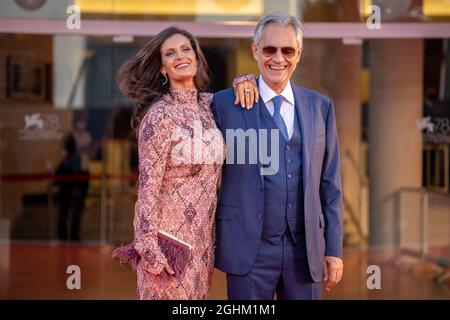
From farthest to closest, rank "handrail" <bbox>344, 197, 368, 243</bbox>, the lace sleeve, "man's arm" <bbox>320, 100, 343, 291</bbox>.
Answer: "handrail" <bbox>344, 197, 368, 243</bbox>
"man's arm" <bbox>320, 100, 343, 291</bbox>
the lace sleeve

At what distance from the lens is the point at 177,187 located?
3.76m

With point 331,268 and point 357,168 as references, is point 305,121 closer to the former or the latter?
point 331,268

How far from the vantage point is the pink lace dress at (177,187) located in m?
3.70

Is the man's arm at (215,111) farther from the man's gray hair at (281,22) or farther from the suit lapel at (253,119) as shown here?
the man's gray hair at (281,22)

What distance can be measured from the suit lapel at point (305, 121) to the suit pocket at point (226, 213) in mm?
307

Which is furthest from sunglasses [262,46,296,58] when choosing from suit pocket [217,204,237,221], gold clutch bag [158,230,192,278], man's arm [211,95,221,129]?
gold clutch bag [158,230,192,278]

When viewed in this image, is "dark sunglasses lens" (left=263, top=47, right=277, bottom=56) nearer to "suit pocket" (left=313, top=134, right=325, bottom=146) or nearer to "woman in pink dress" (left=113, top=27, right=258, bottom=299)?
"woman in pink dress" (left=113, top=27, right=258, bottom=299)

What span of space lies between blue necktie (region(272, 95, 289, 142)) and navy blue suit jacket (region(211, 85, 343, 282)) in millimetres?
62

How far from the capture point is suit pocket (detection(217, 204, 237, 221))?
377 cm

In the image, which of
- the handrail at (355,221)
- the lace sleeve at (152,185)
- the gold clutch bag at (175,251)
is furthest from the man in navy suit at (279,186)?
the handrail at (355,221)

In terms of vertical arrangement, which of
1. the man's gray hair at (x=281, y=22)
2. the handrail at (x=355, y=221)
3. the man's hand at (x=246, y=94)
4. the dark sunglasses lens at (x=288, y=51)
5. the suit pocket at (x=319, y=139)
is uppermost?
the man's gray hair at (x=281, y=22)

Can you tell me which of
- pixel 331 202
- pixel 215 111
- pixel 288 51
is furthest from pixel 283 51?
pixel 331 202
